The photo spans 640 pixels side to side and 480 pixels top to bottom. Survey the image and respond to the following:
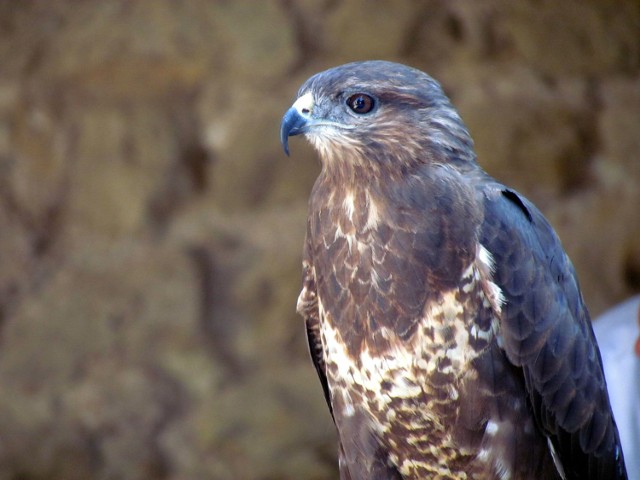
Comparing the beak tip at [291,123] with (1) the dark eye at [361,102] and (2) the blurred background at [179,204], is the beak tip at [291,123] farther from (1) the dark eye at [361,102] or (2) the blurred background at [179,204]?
(2) the blurred background at [179,204]

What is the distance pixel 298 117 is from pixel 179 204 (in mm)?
1510

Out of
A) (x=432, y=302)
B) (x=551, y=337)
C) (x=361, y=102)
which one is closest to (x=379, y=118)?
(x=361, y=102)

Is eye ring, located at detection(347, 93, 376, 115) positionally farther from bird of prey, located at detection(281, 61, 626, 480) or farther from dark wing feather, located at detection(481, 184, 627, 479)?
dark wing feather, located at detection(481, 184, 627, 479)

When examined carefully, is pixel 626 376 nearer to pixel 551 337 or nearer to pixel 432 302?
pixel 551 337

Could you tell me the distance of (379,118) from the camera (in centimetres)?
221

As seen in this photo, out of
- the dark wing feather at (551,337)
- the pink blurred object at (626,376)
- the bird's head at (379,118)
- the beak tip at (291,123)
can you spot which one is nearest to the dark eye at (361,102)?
the bird's head at (379,118)

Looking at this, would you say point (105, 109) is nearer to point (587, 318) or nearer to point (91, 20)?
point (91, 20)

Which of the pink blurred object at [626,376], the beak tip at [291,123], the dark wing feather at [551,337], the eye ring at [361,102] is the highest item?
the eye ring at [361,102]

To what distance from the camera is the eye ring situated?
2.19 m

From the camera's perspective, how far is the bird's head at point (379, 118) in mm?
2178

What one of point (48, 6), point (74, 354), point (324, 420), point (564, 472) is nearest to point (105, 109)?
point (48, 6)

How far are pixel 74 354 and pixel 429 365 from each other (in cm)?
198

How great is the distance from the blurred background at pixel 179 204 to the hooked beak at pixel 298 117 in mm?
1316

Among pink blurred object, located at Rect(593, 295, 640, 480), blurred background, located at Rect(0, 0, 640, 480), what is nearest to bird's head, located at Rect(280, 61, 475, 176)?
pink blurred object, located at Rect(593, 295, 640, 480)
